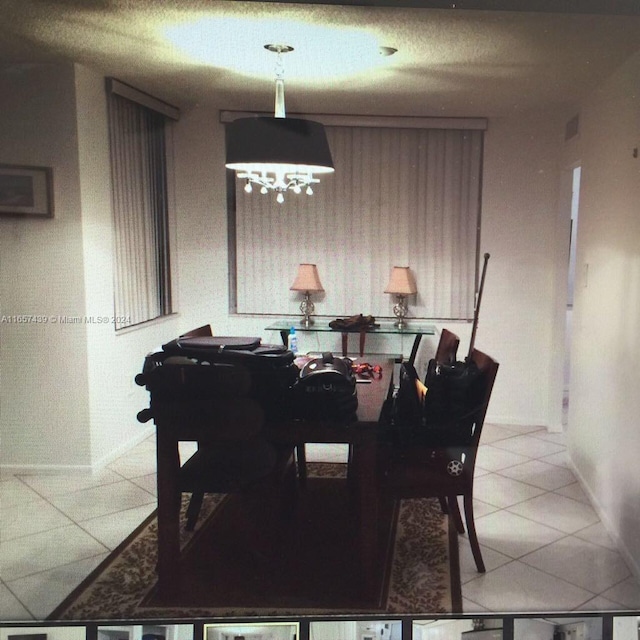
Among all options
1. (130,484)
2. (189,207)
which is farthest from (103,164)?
(130,484)

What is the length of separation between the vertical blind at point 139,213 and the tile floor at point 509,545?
1.79 feet

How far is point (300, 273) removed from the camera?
1423 mm

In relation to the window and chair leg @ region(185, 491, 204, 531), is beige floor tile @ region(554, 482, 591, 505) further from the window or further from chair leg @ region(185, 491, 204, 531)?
the window

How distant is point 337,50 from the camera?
4.26ft

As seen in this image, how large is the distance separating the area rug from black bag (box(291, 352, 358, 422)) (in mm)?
161

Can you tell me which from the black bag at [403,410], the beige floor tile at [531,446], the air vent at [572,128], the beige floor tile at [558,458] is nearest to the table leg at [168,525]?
the black bag at [403,410]

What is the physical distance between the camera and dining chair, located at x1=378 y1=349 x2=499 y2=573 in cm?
149

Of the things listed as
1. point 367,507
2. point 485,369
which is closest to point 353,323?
point 485,369

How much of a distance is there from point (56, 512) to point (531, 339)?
1.37m

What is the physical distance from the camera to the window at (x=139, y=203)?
1323 millimetres

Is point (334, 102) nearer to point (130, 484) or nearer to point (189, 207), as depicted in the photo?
point (189, 207)

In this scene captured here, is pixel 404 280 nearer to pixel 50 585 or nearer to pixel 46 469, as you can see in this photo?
pixel 46 469

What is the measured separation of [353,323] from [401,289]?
6.1 inches

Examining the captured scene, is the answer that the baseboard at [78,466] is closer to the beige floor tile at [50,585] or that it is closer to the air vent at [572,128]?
the beige floor tile at [50,585]
